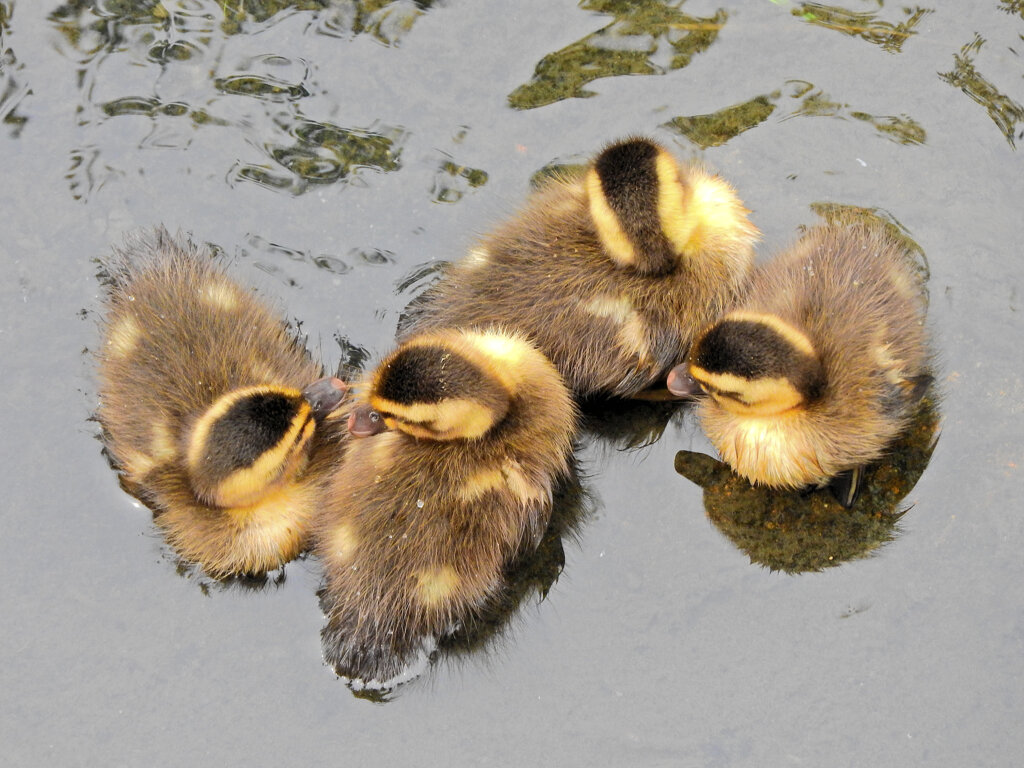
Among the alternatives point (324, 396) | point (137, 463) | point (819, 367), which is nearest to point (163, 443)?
point (137, 463)

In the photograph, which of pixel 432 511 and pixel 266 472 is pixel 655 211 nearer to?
pixel 432 511

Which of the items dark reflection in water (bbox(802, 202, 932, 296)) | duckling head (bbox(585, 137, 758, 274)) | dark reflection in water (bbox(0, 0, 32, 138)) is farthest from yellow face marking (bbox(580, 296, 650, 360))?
dark reflection in water (bbox(0, 0, 32, 138))

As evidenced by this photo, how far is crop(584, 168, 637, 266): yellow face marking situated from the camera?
105 inches

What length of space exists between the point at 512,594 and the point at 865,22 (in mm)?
2015

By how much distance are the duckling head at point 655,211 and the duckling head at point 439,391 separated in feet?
1.56

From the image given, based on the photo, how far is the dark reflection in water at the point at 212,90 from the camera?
3172 millimetres

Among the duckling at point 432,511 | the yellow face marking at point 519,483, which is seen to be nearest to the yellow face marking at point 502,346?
the duckling at point 432,511

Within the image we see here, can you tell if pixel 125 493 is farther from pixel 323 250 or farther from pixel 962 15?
pixel 962 15

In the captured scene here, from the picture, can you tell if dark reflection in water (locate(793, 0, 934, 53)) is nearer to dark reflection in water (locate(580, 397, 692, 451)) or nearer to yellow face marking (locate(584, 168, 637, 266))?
yellow face marking (locate(584, 168, 637, 266))

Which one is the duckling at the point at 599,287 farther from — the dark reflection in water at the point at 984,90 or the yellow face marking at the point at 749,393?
the dark reflection in water at the point at 984,90

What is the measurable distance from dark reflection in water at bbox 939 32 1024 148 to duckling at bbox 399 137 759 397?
830 mm

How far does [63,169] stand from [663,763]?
238 cm

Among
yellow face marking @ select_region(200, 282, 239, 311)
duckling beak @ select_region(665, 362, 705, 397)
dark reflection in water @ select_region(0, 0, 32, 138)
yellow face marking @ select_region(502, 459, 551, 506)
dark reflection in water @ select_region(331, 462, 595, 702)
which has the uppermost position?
dark reflection in water @ select_region(0, 0, 32, 138)

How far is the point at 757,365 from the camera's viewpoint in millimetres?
2488
